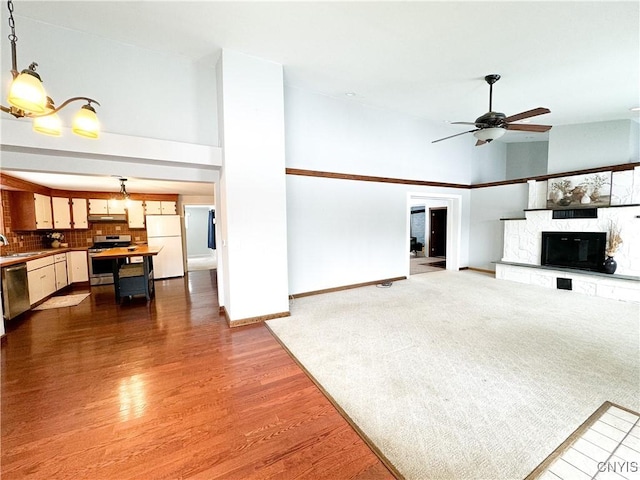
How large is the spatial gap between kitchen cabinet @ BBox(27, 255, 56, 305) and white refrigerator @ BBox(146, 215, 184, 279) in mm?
1846

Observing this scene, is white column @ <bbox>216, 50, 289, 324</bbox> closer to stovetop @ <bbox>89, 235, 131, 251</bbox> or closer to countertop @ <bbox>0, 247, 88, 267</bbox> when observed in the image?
countertop @ <bbox>0, 247, 88, 267</bbox>

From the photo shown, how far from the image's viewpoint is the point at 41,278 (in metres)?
4.47

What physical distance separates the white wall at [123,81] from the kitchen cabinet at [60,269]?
3.71 m

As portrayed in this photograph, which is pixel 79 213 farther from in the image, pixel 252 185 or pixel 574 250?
pixel 574 250

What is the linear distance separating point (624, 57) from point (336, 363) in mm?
5101

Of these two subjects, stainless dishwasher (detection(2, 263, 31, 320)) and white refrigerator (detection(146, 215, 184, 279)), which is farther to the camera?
white refrigerator (detection(146, 215, 184, 279))

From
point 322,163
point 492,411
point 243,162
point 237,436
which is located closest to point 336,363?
point 237,436

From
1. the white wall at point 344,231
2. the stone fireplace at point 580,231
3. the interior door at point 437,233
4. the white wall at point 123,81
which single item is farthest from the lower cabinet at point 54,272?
the interior door at point 437,233

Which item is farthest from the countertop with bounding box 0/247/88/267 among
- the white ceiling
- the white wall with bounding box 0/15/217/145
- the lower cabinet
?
the white ceiling

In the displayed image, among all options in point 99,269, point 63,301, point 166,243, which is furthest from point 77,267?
point 166,243

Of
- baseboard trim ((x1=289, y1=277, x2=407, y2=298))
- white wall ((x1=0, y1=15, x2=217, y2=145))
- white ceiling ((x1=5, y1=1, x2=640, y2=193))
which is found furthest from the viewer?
baseboard trim ((x1=289, y1=277, x2=407, y2=298))

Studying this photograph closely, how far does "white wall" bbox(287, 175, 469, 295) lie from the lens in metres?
4.65

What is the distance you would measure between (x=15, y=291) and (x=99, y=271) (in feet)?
7.54

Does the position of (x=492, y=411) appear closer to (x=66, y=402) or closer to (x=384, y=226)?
(x=66, y=402)
